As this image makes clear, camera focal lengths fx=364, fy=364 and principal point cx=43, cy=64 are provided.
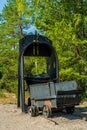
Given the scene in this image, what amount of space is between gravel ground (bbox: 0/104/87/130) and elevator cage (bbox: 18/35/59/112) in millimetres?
1346

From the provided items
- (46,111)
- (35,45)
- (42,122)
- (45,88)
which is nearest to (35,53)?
(35,45)

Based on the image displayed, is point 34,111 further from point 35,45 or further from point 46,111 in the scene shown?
point 35,45

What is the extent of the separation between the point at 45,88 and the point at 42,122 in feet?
5.52

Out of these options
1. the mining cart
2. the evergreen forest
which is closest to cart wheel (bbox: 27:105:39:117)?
the mining cart

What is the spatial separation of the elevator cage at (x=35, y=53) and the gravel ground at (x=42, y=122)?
1346mm

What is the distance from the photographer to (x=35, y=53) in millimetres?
18812

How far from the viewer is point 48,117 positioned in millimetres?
15344

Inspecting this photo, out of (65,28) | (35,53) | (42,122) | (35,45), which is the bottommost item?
(42,122)

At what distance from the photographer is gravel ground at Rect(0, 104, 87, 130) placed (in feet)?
42.8

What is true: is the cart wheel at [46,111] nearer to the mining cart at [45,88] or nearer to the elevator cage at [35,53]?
the mining cart at [45,88]

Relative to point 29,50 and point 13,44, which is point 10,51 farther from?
point 29,50

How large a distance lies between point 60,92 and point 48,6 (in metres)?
10.2

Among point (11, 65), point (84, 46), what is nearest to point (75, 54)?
point (84, 46)

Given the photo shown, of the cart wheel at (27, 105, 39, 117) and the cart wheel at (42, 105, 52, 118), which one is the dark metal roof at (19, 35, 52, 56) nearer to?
the cart wheel at (27, 105, 39, 117)
